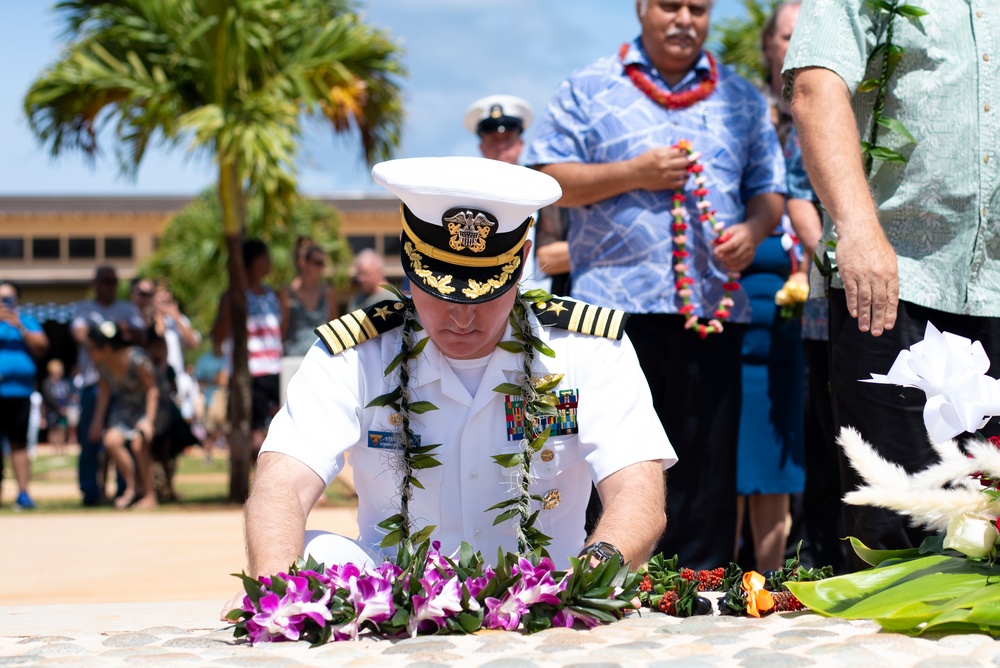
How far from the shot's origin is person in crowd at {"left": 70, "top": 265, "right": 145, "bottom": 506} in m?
10.7

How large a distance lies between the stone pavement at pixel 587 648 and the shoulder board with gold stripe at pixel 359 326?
801mm

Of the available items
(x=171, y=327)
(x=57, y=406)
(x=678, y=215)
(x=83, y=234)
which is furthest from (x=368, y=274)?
(x=83, y=234)

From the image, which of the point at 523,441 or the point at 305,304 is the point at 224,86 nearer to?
the point at 305,304

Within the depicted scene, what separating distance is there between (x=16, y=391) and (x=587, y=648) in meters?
9.15

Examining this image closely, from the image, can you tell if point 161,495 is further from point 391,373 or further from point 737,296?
point 391,373

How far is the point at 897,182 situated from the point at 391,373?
138 centimetres

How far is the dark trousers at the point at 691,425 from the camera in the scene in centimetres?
426

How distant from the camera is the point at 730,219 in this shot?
4414 millimetres

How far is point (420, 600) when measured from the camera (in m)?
2.29

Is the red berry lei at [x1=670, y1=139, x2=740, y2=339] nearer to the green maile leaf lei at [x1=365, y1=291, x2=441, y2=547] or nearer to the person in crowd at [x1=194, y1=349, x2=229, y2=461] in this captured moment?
the green maile leaf lei at [x1=365, y1=291, x2=441, y2=547]

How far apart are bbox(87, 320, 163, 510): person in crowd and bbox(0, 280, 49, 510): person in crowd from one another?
21.1 inches

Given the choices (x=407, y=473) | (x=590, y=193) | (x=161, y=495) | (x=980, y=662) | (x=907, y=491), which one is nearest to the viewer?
(x=980, y=662)

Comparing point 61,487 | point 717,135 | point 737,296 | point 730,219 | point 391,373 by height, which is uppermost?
point 717,135

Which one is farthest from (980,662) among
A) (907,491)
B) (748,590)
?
(748,590)
